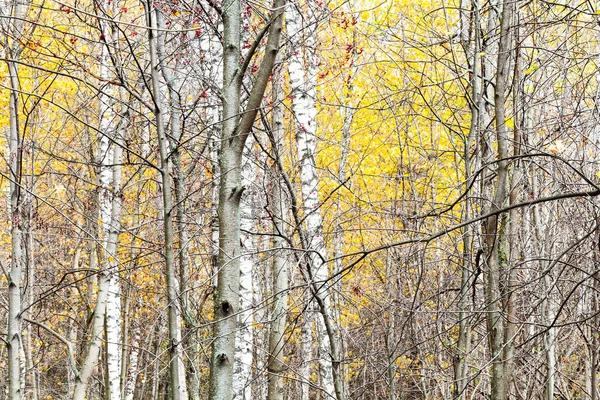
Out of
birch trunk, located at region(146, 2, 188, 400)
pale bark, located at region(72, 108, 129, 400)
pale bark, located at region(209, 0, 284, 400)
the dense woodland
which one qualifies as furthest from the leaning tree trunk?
pale bark, located at region(72, 108, 129, 400)

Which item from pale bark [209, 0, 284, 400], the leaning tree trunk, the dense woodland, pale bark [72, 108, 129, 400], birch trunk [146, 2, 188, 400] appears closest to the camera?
pale bark [209, 0, 284, 400]

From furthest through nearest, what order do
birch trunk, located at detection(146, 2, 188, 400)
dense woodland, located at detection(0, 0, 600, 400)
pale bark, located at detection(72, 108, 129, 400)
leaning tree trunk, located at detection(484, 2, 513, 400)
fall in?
1. pale bark, located at detection(72, 108, 129, 400)
2. leaning tree trunk, located at detection(484, 2, 513, 400)
3. birch trunk, located at detection(146, 2, 188, 400)
4. dense woodland, located at detection(0, 0, 600, 400)

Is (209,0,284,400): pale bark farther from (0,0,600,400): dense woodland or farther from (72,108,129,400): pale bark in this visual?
(72,108,129,400): pale bark

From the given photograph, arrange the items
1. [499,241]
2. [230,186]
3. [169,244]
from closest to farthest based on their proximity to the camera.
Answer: [230,186]
[169,244]
[499,241]

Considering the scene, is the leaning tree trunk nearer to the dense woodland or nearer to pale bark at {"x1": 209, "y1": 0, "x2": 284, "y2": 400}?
the dense woodland

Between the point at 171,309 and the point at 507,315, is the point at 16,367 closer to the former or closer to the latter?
the point at 171,309

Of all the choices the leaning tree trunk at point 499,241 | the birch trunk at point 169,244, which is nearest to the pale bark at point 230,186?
the birch trunk at point 169,244

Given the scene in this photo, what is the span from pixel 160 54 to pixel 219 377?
2.46m

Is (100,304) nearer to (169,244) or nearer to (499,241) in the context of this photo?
(169,244)

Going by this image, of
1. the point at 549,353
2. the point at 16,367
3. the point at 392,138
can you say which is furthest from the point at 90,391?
the point at 549,353

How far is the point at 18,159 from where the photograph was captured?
4.91 metres

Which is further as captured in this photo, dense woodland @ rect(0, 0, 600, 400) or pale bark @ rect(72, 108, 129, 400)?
pale bark @ rect(72, 108, 129, 400)

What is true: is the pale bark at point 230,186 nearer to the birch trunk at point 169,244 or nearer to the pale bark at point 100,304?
the birch trunk at point 169,244

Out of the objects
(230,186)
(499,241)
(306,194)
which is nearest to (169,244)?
(230,186)
